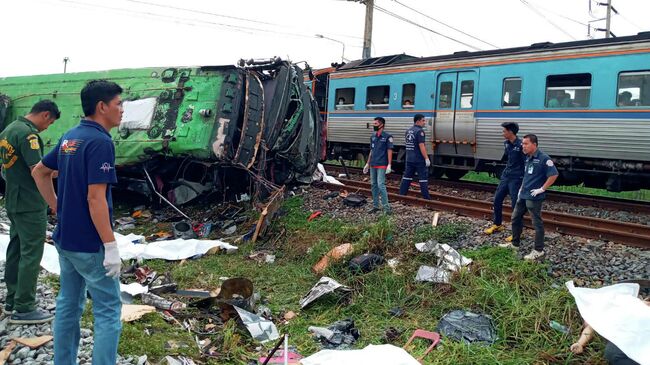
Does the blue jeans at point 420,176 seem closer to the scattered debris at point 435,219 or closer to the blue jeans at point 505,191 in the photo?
the scattered debris at point 435,219

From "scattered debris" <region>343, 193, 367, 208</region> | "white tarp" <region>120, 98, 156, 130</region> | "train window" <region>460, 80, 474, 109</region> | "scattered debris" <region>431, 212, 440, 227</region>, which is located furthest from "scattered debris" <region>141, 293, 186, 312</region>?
"train window" <region>460, 80, 474, 109</region>

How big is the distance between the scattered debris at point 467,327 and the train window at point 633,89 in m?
6.59

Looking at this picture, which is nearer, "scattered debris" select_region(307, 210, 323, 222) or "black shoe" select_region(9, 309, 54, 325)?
"black shoe" select_region(9, 309, 54, 325)

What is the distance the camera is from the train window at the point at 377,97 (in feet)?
45.1

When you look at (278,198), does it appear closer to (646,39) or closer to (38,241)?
(38,241)

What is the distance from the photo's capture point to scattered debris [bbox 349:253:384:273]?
5.77 meters

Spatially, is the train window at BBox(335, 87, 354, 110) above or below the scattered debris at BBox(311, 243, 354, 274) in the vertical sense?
above

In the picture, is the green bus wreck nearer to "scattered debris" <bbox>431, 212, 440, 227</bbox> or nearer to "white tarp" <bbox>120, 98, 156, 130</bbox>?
"white tarp" <bbox>120, 98, 156, 130</bbox>

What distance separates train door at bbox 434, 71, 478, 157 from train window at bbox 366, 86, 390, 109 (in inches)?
71.2

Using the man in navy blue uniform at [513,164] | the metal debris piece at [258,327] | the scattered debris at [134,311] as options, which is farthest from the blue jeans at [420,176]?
the scattered debris at [134,311]

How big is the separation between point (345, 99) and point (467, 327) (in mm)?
11295

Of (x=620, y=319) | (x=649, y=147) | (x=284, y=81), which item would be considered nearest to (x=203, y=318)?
(x=620, y=319)

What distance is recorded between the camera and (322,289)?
17.3ft

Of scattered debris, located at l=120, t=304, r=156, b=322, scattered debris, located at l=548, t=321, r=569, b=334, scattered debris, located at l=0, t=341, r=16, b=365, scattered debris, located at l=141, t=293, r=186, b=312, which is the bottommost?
scattered debris, located at l=141, t=293, r=186, b=312
